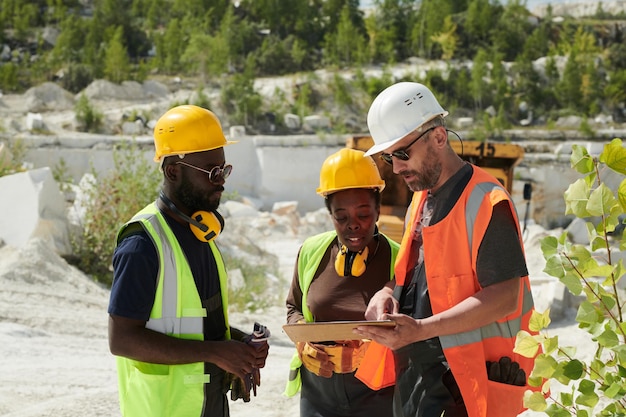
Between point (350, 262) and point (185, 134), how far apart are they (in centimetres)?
73

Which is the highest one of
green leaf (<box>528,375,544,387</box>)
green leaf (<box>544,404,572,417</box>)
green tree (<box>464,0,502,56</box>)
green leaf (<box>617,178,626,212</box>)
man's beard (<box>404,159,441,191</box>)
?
green tree (<box>464,0,502,56</box>)

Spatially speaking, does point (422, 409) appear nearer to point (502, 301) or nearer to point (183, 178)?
point (502, 301)

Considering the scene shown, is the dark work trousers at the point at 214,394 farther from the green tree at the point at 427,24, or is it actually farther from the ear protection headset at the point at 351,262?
the green tree at the point at 427,24

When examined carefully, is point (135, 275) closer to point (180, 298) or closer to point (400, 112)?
point (180, 298)

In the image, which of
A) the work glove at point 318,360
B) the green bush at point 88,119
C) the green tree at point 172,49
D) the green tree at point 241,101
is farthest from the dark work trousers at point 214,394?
the green tree at point 172,49

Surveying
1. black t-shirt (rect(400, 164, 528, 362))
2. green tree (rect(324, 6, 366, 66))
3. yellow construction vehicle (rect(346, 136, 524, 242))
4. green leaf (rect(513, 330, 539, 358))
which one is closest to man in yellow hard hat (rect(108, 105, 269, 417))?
black t-shirt (rect(400, 164, 528, 362))

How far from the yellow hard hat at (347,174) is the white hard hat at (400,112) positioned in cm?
48

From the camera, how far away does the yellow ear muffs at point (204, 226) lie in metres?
2.42

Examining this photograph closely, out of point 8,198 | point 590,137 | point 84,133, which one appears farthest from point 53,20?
point 8,198

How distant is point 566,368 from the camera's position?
64.8 inches

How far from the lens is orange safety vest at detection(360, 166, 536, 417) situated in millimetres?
2156

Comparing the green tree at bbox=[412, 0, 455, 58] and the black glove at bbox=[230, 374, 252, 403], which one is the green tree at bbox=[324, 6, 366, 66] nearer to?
the green tree at bbox=[412, 0, 455, 58]

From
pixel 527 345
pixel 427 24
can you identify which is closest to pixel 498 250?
pixel 527 345

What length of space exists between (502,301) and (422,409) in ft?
1.30
